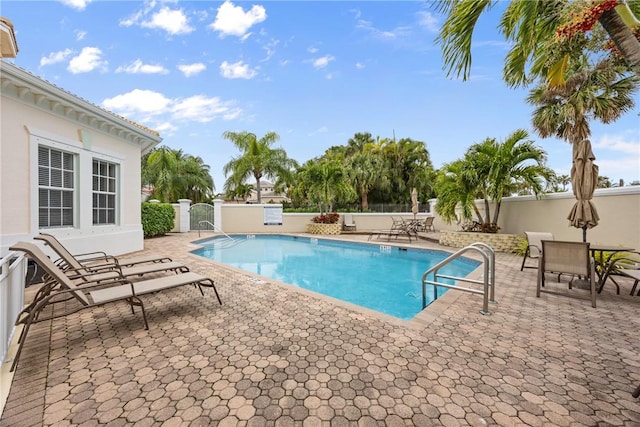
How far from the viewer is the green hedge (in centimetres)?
1302

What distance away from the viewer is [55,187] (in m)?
6.66

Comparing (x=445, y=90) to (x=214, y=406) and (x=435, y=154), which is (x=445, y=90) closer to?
(x=435, y=154)

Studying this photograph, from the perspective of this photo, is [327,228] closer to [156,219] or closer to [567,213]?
[156,219]

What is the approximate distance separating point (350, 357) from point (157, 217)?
46.3 ft

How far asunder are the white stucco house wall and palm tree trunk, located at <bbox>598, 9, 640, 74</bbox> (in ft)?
30.4

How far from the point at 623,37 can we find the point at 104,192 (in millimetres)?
11279

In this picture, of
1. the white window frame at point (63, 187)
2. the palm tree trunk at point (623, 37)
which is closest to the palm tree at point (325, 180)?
the white window frame at point (63, 187)

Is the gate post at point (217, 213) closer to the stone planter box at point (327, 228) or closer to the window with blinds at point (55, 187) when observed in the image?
the stone planter box at point (327, 228)

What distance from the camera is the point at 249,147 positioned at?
71.7 ft

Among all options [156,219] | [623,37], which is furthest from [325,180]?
[623,37]

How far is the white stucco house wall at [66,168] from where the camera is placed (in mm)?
5570

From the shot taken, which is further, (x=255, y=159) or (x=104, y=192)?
(x=255, y=159)

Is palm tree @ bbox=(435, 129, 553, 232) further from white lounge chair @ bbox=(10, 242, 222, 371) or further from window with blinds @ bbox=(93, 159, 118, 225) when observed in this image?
window with blinds @ bbox=(93, 159, 118, 225)

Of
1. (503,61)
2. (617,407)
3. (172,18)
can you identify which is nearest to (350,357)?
(617,407)
